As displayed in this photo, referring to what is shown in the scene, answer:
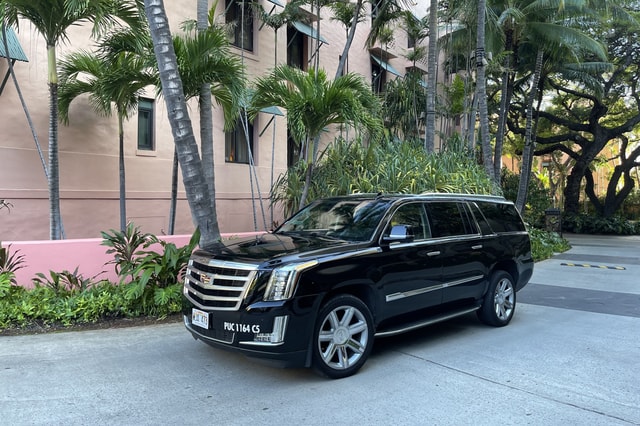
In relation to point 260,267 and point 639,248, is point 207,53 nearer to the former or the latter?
point 260,267

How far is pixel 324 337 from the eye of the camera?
4.44 metres

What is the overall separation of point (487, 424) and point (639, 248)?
18047 millimetres

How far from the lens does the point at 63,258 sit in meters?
7.12

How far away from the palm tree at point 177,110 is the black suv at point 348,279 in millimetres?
1537

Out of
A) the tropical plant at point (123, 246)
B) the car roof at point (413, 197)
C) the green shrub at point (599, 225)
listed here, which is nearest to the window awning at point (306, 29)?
the tropical plant at point (123, 246)

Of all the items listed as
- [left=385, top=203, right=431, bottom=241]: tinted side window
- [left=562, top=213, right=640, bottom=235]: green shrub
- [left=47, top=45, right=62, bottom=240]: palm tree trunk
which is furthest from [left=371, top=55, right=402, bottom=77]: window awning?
[left=385, top=203, right=431, bottom=241]: tinted side window

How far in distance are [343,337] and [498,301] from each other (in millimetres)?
3057

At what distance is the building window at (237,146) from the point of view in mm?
13539

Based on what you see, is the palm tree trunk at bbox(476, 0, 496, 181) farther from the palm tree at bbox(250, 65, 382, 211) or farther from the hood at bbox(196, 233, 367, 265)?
the hood at bbox(196, 233, 367, 265)

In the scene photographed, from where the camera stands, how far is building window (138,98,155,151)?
11.3 metres

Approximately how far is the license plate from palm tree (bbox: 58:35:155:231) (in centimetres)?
498

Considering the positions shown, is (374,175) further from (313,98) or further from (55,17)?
(55,17)

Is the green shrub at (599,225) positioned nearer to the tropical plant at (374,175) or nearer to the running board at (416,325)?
the tropical plant at (374,175)

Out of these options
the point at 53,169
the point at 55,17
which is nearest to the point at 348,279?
the point at 53,169
